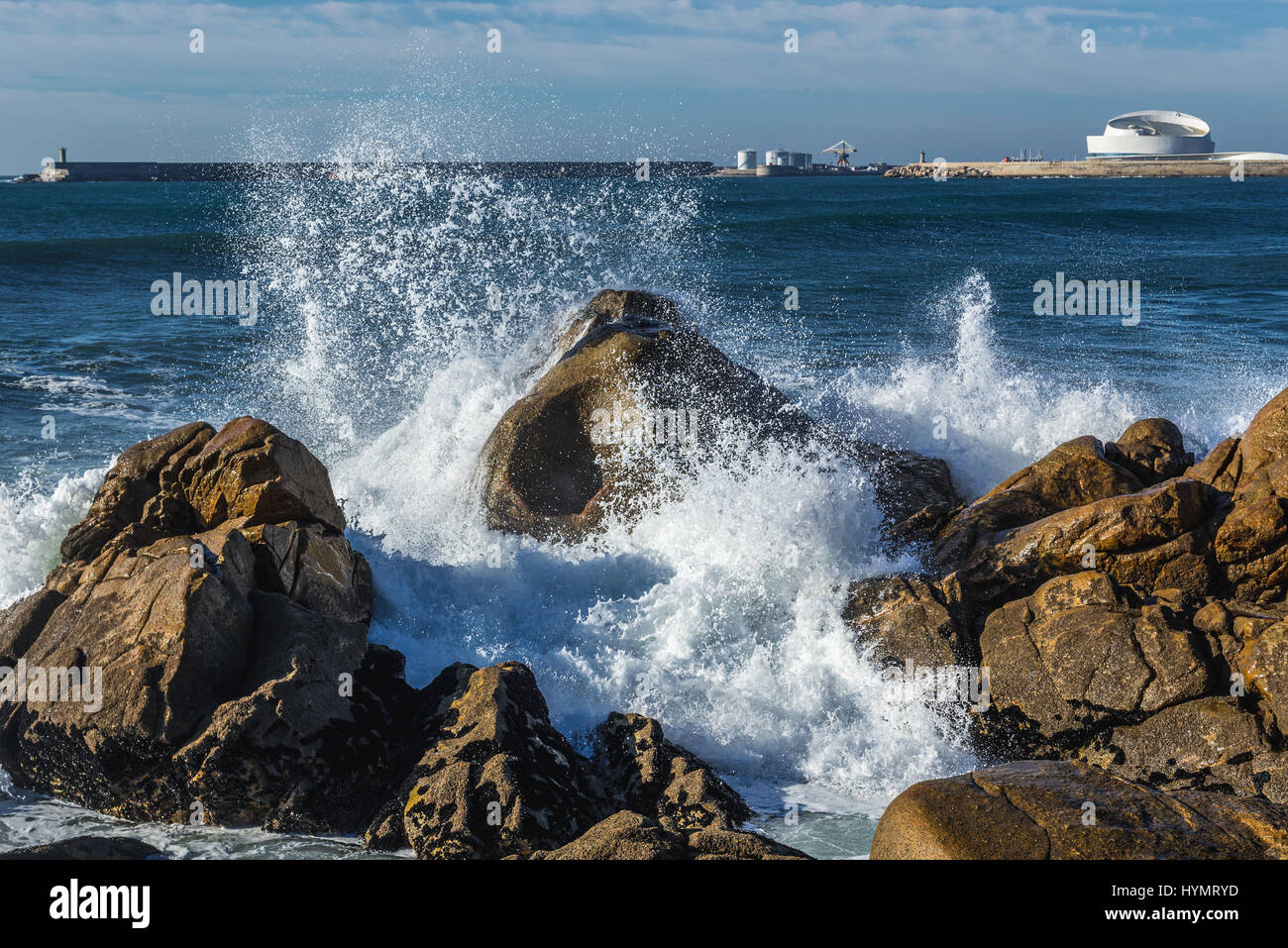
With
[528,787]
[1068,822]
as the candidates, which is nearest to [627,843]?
[528,787]

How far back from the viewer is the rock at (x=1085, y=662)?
16.5 feet

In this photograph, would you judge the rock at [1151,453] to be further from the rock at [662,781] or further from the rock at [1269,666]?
the rock at [662,781]

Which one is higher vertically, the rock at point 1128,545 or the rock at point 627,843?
the rock at point 1128,545

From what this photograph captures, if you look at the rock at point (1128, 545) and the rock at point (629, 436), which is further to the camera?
the rock at point (629, 436)

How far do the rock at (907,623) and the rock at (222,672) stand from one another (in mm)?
2553

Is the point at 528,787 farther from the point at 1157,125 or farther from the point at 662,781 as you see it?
the point at 1157,125

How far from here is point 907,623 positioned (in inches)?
229

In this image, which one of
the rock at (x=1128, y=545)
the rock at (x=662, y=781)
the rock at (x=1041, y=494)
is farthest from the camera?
the rock at (x=1041, y=494)

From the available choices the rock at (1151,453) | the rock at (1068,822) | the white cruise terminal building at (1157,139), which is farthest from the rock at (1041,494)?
the white cruise terminal building at (1157,139)

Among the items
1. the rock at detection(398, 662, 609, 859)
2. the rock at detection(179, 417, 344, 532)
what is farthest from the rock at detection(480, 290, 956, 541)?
the rock at detection(398, 662, 609, 859)

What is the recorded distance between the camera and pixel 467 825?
425 centimetres

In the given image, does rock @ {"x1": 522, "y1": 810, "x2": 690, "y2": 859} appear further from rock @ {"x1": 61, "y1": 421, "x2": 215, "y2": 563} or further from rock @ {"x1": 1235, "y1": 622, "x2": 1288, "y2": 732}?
rock @ {"x1": 61, "y1": 421, "x2": 215, "y2": 563}

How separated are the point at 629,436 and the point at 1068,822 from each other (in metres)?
4.34
